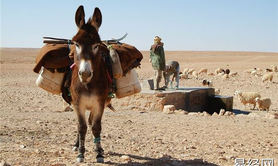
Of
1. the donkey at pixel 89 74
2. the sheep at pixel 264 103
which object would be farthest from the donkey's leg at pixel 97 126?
the sheep at pixel 264 103

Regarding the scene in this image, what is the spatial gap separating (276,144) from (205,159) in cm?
230

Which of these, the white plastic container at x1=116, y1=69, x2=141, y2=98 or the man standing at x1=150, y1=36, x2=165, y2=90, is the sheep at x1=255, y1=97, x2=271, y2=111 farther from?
the white plastic container at x1=116, y1=69, x2=141, y2=98

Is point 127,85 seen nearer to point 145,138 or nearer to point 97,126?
point 97,126

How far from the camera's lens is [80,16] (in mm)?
6285

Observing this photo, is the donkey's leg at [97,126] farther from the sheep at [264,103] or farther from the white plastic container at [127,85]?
the sheep at [264,103]

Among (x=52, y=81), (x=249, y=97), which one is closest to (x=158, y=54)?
(x=249, y=97)

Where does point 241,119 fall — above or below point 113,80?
below

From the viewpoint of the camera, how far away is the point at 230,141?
8852mm

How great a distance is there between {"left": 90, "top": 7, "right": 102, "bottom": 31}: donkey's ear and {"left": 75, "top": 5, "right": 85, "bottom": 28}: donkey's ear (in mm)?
153

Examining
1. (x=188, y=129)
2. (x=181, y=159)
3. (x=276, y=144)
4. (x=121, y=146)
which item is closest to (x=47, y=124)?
(x=121, y=146)

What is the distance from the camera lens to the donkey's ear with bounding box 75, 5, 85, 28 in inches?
245

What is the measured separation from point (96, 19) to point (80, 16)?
266 mm

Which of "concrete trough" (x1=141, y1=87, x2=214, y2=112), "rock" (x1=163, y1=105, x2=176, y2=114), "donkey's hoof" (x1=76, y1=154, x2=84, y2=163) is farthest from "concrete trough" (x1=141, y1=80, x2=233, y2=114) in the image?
"donkey's hoof" (x1=76, y1=154, x2=84, y2=163)

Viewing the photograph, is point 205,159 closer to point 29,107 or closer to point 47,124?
point 47,124
